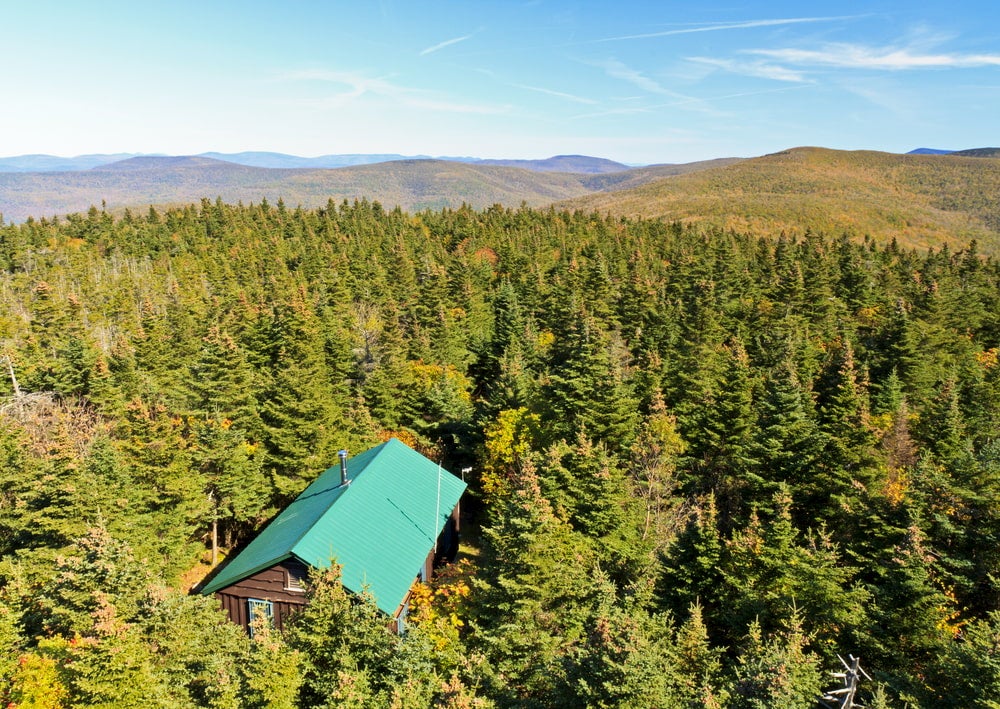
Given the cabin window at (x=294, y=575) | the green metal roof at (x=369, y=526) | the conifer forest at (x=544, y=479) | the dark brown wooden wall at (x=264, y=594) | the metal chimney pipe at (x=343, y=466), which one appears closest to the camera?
the conifer forest at (x=544, y=479)

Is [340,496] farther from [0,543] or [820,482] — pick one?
[820,482]

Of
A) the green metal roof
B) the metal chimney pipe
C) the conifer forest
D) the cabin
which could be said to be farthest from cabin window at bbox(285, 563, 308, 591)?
the metal chimney pipe

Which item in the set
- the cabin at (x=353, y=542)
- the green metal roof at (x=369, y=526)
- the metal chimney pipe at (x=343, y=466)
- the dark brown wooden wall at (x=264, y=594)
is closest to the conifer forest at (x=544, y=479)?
the cabin at (x=353, y=542)

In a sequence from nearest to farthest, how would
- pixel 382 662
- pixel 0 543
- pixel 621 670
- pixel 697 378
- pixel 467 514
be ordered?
1. pixel 621 670
2. pixel 382 662
3. pixel 0 543
4. pixel 697 378
5. pixel 467 514

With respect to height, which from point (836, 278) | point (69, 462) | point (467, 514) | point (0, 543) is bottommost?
point (467, 514)

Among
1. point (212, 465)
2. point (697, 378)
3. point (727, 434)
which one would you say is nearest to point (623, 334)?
point (697, 378)

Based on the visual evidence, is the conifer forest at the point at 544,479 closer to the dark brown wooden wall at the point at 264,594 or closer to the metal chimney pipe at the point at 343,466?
the dark brown wooden wall at the point at 264,594
